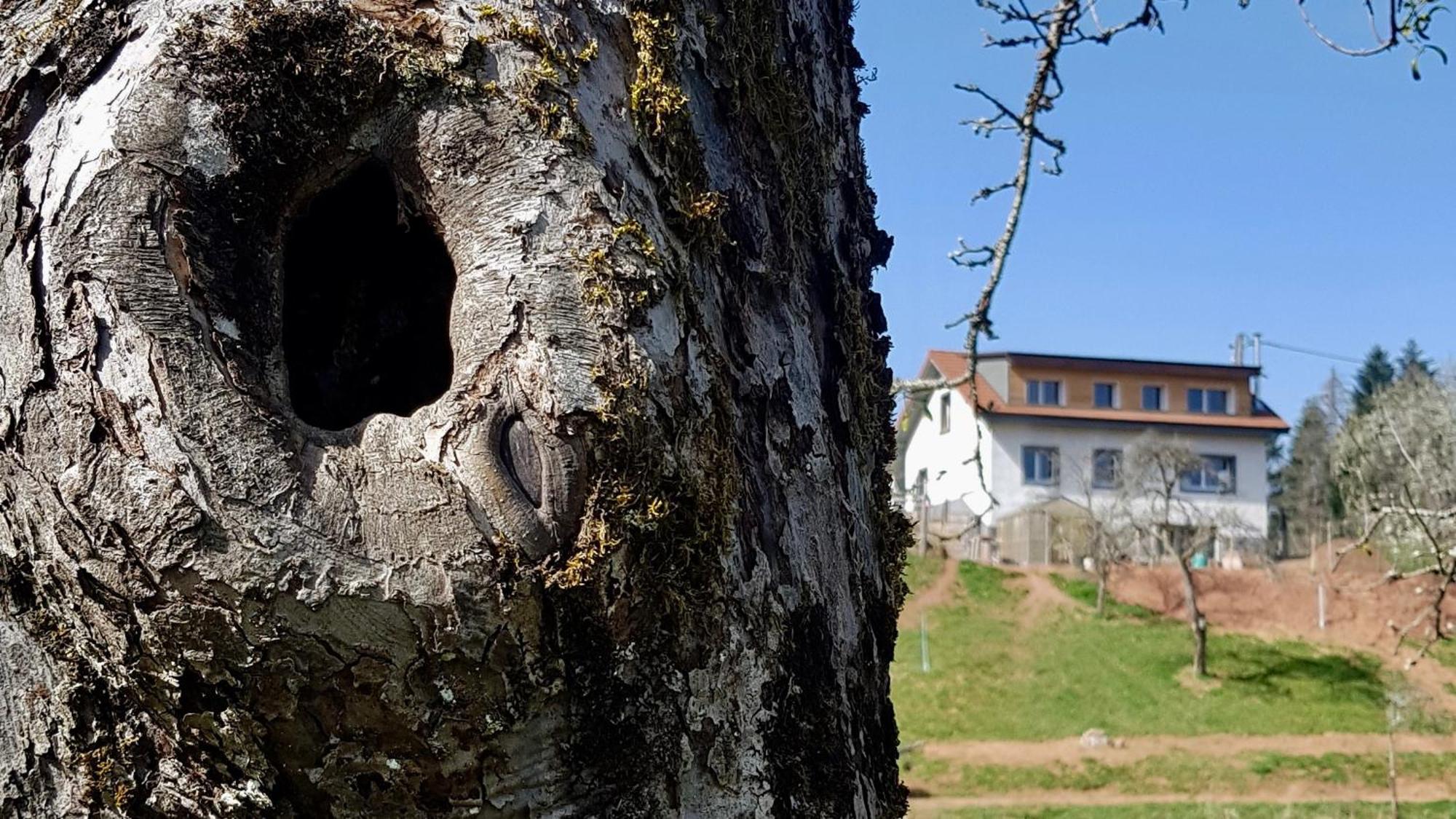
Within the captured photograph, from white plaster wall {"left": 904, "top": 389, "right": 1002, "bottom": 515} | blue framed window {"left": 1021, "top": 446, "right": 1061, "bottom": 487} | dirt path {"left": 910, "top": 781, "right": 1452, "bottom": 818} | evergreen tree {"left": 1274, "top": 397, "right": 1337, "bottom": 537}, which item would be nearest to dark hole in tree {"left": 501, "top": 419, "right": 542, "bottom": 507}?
dirt path {"left": 910, "top": 781, "right": 1452, "bottom": 818}

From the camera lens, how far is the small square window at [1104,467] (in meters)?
37.3

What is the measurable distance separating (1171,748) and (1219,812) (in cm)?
440

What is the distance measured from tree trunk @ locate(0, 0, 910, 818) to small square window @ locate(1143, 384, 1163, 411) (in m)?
40.4

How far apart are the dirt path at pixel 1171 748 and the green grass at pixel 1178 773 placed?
0.29 meters

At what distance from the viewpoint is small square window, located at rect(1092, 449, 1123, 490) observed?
3731cm

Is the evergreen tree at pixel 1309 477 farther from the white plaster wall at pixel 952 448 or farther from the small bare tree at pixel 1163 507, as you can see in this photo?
the white plaster wall at pixel 952 448

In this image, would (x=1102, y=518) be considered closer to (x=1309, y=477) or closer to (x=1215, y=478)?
(x=1215, y=478)

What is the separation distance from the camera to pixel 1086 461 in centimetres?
3794

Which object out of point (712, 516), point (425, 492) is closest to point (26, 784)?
point (425, 492)

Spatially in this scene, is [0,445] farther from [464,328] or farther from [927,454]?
[927,454]

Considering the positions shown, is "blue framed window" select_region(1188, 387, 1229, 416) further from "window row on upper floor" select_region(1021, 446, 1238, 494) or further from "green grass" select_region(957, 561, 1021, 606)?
"green grass" select_region(957, 561, 1021, 606)

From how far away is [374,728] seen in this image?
1428 mm

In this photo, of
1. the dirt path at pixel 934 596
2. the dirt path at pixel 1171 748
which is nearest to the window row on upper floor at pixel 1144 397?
the dirt path at pixel 934 596

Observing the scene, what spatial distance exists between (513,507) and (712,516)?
0.26 metres
